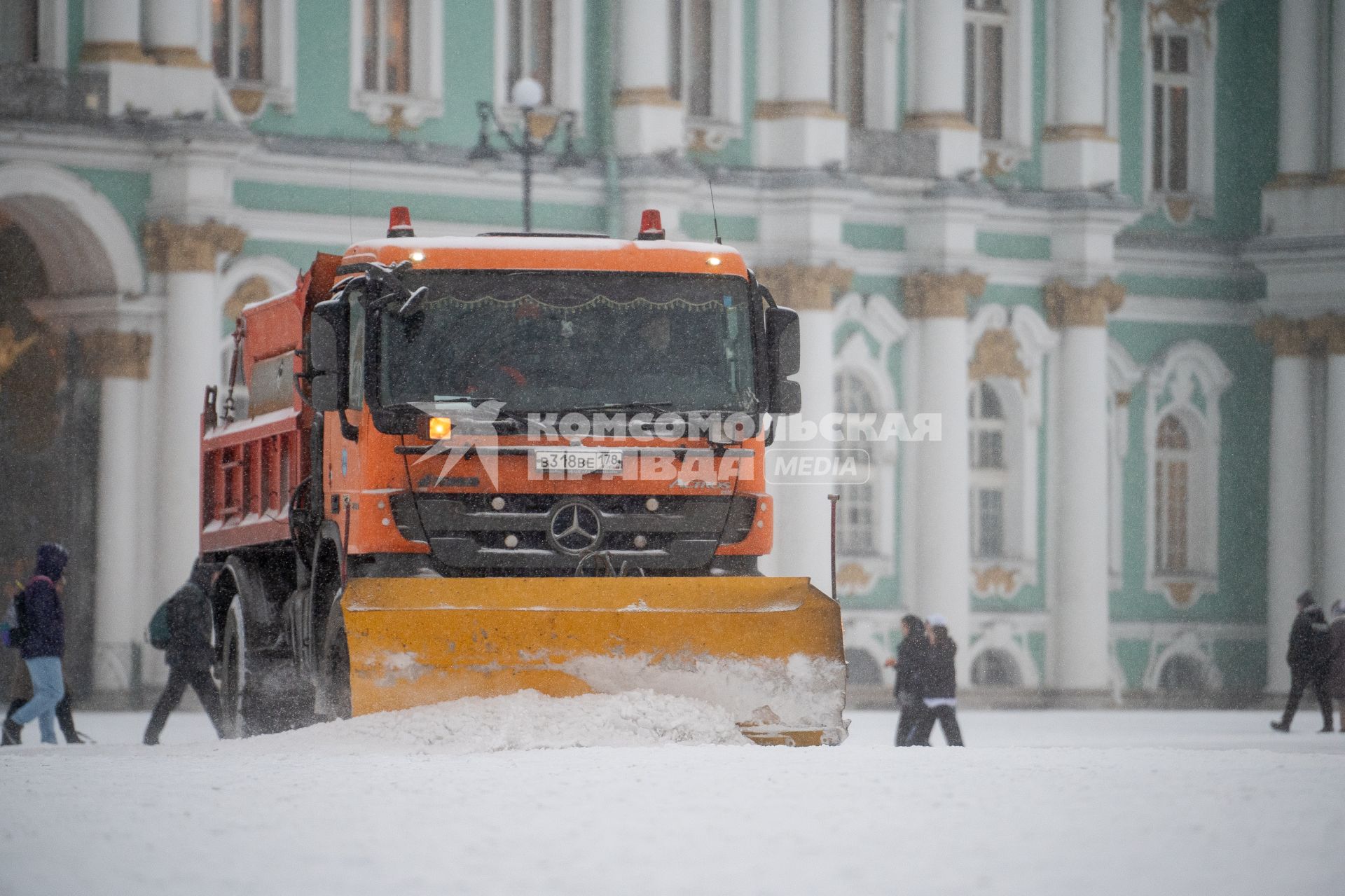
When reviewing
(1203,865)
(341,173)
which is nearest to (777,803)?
(1203,865)

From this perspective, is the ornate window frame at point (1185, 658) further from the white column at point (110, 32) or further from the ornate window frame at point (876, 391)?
the white column at point (110, 32)

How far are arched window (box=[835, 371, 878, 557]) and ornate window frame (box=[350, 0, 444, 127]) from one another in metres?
6.95

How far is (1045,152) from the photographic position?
129ft

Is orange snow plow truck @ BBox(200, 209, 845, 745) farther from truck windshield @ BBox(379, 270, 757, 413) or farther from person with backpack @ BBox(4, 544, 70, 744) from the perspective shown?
person with backpack @ BBox(4, 544, 70, 744)

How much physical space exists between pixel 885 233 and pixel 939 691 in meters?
16.1

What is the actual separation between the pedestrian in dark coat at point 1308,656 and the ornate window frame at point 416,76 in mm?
12349

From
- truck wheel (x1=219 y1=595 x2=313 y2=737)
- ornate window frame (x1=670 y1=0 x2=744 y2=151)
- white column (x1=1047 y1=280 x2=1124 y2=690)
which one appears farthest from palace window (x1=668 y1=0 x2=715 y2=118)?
truck wheel (x1=219 y1=595 x2=313 y2=737)

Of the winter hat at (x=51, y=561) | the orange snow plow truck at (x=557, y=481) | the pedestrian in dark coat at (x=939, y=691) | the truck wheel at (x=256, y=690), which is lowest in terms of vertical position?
the pedestrian in dark coat at (x=939, y=691)

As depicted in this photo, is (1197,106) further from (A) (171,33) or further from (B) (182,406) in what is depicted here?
(B) (182,406)

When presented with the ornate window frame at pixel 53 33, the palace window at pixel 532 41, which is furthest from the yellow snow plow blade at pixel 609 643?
the palace window at pixel 532 41

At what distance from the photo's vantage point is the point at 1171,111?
4125cm

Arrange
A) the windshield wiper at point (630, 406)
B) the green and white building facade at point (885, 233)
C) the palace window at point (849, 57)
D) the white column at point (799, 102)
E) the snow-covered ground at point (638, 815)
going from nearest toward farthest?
the snow-covered ground at point (638, 815)
the windshield wiper at point (630, 406)
the green and white building facade at point (885, 233)
the white column at point (799, 102)
the palace window at point (849, 57)

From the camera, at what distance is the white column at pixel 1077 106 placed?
3909 cm

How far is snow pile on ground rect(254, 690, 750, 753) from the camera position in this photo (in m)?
14.8
